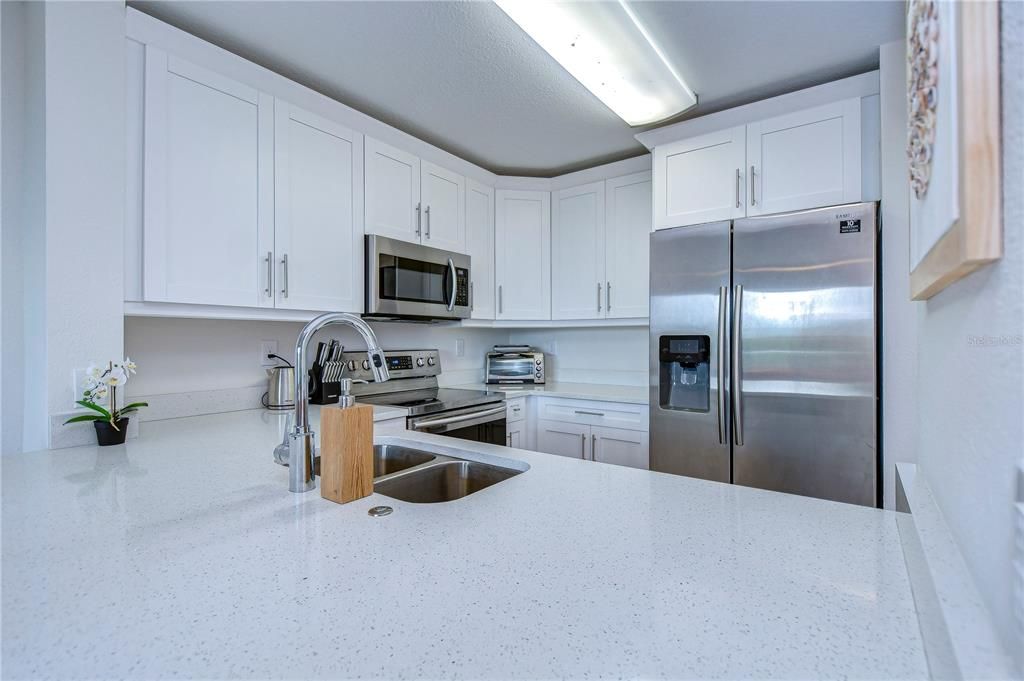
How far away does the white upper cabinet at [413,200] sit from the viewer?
2.51 m

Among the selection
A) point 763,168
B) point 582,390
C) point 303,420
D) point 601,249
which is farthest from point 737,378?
point 303,420

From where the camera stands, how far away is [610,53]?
6.18ft

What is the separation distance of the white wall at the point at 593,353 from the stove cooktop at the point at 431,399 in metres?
0.94

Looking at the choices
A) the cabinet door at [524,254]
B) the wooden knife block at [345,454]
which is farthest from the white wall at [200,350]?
the wooden knife block at [345,454]

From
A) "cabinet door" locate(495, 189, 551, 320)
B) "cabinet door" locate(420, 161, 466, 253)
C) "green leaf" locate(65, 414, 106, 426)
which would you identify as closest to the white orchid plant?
"green leaf" locate(65, 414, 106, 426)

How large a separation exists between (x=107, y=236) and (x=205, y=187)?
1.30ft

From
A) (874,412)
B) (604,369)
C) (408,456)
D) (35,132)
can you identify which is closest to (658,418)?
(874,412)

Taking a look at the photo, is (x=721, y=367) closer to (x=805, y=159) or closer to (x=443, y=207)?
(x=805, y=159)

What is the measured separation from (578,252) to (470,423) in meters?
1.44

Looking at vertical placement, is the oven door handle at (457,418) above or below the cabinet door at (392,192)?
below

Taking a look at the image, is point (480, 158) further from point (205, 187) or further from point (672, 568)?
point (672, 568)

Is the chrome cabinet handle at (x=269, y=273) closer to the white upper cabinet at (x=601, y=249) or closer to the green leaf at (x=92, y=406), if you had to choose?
the green leaf at (x=92, y=406)

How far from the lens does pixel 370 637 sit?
0.53 metres

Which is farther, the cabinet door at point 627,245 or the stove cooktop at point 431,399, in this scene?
the cabinet door at point 627,245
